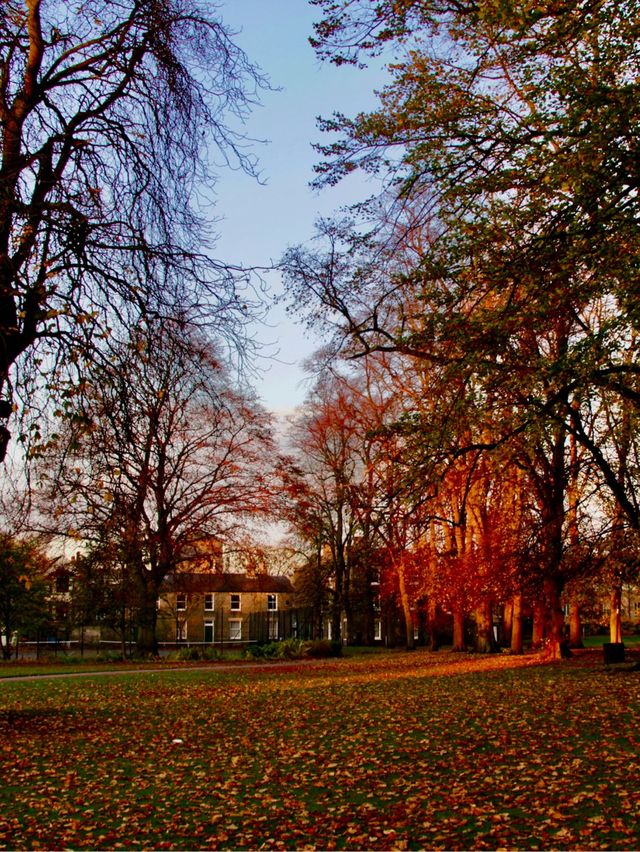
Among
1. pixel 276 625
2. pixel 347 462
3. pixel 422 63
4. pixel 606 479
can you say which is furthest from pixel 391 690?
pixel 276 625

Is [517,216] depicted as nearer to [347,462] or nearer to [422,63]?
[422,63]

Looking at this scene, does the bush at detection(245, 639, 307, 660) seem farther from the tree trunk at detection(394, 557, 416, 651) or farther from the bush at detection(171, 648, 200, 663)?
the tree trunk at detection(394, 557, 416, 651)

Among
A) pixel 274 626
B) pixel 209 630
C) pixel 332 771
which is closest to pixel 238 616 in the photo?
pixel 209 630

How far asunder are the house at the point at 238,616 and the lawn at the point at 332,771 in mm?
46034

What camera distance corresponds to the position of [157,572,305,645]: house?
6050 cm

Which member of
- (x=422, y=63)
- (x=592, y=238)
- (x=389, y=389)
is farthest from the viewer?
(x=389, y=389)

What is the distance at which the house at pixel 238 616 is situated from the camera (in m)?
60.5

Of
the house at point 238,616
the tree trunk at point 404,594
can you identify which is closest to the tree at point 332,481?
the tree trunk at point 404,594

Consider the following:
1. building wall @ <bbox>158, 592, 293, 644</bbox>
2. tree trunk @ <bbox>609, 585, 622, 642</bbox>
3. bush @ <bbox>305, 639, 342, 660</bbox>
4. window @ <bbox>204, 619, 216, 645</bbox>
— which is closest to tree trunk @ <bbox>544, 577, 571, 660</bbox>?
tree trunk @ <bbox>609, 585, 622, 642</bbox>

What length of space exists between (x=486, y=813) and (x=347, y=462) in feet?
105

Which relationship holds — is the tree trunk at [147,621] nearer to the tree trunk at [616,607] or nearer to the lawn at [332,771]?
the lawn at [332,771]

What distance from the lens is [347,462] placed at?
38125mm

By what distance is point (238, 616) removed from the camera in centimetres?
6362

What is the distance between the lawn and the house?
4603cm
